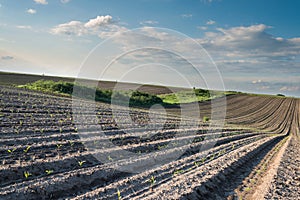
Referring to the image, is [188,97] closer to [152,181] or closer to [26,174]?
[152,181]

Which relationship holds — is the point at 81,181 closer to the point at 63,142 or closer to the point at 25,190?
the point at 25,190

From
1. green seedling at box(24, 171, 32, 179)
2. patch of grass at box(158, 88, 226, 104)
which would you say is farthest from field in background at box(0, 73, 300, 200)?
patch of grass at box(158, 88, 226, 104)

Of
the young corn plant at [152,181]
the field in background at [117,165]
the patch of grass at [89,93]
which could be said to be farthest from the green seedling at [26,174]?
the patch of grass at [89,93]

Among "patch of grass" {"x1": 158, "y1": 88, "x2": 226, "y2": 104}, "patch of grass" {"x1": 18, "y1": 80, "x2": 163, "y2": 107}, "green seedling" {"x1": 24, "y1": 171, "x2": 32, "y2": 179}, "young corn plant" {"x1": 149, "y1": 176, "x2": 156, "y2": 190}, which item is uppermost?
"patch of grass" {"x1": 158, "y1": 88, "x2": 226, "y2": 104}

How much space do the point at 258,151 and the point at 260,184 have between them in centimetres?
558

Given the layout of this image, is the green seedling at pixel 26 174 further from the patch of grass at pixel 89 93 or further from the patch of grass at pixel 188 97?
the patch of grass at pixel 188 97

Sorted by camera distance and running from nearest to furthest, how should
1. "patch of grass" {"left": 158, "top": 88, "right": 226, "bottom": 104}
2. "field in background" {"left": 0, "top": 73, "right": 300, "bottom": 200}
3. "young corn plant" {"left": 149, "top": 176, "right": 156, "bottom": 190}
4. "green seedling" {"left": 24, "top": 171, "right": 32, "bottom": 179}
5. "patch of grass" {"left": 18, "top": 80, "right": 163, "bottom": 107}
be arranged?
"field in background" {"left": 0, "top": 73, "right": 300, "bottom": 200}
"green seedling" {"left": 24, "top": 171, "right": 32, "bottom": 179}
"young corn plant" {"left": 149, "top": 176, "right": 156, "bottom": 190}
"patch of grass" {"left": 18, "top": 80, "right": 163, "bottom": 107}
"patch of grass" {"left": 158, "top": 88, "right": 226, "bottom": 104}

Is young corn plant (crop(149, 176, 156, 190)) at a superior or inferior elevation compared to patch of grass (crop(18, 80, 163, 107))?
inferior

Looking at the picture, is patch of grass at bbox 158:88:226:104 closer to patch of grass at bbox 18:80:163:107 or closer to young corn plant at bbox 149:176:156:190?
patch of grass at bbox 18:80:163:107

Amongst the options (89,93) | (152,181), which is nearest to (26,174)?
(152,181)

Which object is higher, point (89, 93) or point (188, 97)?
point (188, 97)

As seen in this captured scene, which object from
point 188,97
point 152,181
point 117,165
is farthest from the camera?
point 188,97

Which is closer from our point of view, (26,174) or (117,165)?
(26,174)

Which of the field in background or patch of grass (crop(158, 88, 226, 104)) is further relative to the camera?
patch of grass (crop(158, 88, 226, 104))
